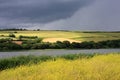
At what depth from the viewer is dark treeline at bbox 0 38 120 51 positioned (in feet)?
225

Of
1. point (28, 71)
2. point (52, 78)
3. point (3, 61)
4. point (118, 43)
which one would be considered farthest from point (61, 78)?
point (118, 43)

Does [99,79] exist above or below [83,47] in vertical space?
above

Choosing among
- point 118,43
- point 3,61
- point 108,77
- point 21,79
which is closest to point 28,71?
point 21,79

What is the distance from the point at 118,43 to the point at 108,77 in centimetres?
6851

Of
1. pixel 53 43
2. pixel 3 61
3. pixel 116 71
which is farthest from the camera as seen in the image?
pixel 53 43

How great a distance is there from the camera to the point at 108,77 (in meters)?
10.9

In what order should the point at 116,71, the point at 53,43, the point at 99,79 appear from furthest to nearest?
1. the point at 53,43
2. the point at 116,71
3. the point at 99,79

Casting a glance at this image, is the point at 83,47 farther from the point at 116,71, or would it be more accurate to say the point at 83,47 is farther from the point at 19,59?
the point at 116,71

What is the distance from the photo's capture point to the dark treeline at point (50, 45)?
68562 mm

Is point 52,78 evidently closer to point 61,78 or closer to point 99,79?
point 61,78

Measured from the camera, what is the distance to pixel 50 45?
2825 inches

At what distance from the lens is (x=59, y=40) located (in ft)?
247

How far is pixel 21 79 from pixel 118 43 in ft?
226

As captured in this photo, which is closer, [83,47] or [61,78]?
[61,78]
